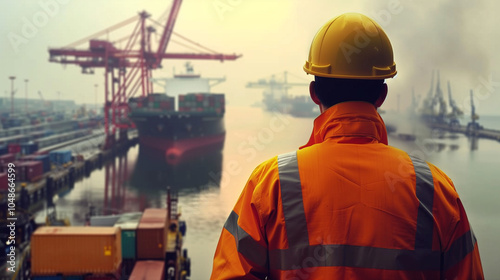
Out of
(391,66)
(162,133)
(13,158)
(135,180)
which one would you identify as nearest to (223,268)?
(391,66)

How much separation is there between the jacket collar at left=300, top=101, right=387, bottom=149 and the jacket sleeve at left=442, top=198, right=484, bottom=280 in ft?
1.12

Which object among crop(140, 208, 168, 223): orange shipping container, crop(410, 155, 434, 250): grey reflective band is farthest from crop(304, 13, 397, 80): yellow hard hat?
crop(140, 208, 168, 223): orange shipping container

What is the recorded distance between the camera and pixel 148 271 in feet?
39.3

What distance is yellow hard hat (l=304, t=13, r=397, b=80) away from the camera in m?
1.54

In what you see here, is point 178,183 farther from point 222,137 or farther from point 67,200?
point 222,137

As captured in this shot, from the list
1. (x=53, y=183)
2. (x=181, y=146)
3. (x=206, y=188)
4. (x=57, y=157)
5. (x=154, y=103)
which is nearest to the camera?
(x=53, y=183)

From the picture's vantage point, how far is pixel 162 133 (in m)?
38.5

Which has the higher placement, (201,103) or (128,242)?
(201,103)

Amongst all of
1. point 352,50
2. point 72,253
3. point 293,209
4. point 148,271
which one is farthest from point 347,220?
point 148,271

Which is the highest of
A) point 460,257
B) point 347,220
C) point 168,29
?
point 168,29

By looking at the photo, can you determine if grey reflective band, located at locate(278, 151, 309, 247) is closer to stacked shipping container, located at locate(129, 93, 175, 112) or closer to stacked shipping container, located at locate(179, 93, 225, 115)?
stacked shipping container, located at locate(129, 93, 175, 112)

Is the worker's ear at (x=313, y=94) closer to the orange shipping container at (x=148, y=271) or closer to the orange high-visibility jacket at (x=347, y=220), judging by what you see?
the orange high-visibility jacket at (x=347, y=220)

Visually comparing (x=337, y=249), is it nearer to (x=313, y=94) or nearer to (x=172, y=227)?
(x=313, y=94)

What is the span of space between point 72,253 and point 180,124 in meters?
27.3
